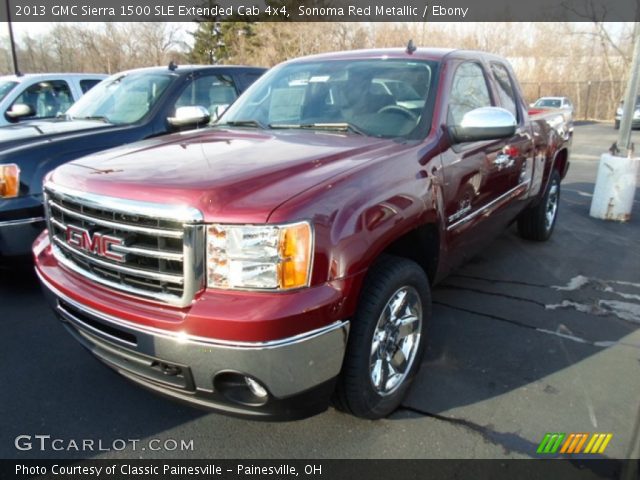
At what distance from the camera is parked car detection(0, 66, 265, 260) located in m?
3.66

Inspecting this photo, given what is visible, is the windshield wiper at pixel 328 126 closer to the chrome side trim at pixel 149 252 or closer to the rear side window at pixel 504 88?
the chrome side trim at pixel 149 252

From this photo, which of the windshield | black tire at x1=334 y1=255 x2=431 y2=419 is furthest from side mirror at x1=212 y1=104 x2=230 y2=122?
the windshield

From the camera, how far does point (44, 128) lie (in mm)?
4688

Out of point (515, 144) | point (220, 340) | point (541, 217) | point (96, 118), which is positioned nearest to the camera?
point (220, 340)

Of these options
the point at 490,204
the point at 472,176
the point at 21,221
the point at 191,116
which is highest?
the point at 191,116

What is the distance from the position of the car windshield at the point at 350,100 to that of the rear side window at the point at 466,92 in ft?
0.67

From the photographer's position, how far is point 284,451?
2359 millimetres

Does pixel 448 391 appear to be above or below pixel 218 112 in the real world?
below

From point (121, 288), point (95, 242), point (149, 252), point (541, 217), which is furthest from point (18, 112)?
point (541, 217)

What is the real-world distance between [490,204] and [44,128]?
4167 mm

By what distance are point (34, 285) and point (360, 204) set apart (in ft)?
11.5

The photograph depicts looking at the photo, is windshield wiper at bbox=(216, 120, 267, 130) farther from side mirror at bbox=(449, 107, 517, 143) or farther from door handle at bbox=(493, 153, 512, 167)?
door handle at bbox=(493, 153, 512, 167)

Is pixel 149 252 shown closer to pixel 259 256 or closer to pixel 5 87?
pixel 259 256

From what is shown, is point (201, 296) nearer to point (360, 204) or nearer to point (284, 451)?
point (360, 204)
